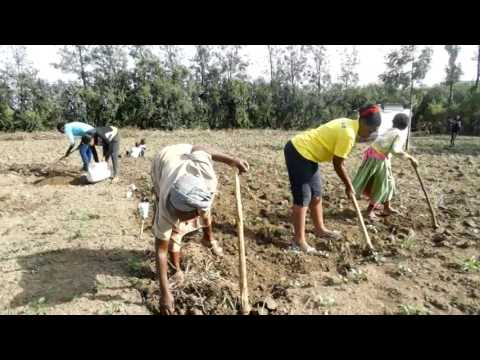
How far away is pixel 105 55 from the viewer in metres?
17.9

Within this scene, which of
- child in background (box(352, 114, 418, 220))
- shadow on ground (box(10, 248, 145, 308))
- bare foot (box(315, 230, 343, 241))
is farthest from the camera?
child in background (box(352, 114, 418, 220))

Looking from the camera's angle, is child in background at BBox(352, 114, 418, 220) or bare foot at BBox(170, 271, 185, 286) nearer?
bare foot at BBox(170, 271, 185, 286)

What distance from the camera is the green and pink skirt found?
4000 millimetres

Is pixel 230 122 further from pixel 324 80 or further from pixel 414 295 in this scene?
pixel 414 295

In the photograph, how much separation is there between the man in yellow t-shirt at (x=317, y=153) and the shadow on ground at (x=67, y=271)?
1606mm

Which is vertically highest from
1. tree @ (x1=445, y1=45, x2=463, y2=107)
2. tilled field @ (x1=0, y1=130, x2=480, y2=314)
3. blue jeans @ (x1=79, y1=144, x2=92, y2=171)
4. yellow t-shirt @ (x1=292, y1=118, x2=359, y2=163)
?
tree @ (x1=445, y1=45, x2=463, y2=107)

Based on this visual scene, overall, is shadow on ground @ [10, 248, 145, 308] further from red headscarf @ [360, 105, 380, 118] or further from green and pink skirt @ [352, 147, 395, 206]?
green and pink skirt @ [352, 147, 395, 206]

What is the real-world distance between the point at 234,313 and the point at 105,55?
18.5 m

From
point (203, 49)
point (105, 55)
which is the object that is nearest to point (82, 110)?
point (105, 55)

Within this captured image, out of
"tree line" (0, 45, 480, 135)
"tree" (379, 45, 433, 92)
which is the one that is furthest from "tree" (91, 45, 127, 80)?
"tree" (379, 45, 433, 92)

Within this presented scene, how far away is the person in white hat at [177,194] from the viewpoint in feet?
6.84

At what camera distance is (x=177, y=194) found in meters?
2.06

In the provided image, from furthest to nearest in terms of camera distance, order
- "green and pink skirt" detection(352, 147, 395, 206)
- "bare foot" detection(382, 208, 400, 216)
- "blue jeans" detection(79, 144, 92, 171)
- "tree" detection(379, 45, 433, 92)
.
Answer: "tree" detection(379, 45, 433, 92) < "blue jeans" detection(79, 144, 92, 171) < "bare foot" detection(382, 208, 400, 216) < "green and pink skirt" detection(352, 147, 395, 206)

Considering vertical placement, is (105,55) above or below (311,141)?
above
